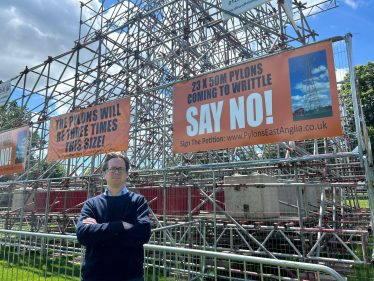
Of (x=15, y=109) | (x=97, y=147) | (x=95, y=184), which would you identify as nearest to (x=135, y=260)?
(x=97, y=147)

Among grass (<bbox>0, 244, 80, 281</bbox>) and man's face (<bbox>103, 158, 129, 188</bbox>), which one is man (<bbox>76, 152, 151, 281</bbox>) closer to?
man's face (<bbox>103, 158, 129, 188</bbox>)

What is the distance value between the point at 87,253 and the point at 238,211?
5.01 metres

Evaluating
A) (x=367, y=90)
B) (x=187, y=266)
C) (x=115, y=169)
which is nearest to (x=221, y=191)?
(x=187, y=266)

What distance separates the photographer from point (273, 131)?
16.8 feet

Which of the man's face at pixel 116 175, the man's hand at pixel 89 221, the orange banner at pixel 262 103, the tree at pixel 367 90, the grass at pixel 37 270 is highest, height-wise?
the tree at pixel 367 90

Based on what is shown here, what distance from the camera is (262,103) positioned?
5.34 m

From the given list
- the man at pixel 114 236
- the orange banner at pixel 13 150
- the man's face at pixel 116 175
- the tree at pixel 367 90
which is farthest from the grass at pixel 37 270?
the tree at pixel 367 90

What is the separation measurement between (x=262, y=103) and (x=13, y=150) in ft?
33.4

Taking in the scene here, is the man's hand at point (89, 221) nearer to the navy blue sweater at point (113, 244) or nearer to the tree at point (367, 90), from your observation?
the navy blue sweater at point (113, 244)

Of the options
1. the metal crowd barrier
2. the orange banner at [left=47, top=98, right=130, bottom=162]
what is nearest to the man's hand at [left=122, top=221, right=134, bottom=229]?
the metal crowd barrier

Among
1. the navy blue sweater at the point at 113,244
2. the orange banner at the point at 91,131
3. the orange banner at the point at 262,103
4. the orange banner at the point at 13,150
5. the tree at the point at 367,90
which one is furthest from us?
the tree at the point at 367,90

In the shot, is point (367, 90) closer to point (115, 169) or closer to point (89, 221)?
point (115, 169)

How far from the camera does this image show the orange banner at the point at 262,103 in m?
4.72

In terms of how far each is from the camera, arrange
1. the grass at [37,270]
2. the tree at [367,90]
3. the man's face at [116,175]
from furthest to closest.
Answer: the tree at [367,90], the grass at [37,270], the man's face at [116,175]
